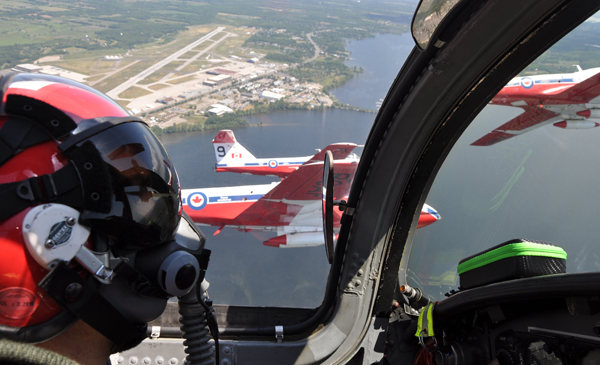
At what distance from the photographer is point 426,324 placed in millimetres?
1396

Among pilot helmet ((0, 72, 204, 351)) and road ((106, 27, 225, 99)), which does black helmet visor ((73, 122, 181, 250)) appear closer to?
pilot helmet ((0, 72, 204, 351))

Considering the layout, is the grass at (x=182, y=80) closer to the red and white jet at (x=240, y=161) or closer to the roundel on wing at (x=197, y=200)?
the red and white jet at (x=240, y=161)

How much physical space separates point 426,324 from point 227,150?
45.6 ft

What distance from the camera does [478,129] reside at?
151cm

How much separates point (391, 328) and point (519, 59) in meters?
1.25

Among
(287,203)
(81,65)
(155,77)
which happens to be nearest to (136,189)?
(287,203)

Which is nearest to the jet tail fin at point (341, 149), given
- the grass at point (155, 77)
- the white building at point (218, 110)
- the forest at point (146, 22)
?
the forest at point (146, 22)

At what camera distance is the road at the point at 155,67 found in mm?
12742

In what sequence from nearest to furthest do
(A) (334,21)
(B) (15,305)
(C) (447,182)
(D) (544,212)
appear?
(B) (15,305)
(D) (544,212)
(C) (447,182)
(A) (334,21)

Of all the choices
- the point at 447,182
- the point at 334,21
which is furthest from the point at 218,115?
the point at 334,21

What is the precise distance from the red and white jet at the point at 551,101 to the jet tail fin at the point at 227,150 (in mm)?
13662

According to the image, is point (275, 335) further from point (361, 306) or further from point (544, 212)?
point (544, 212)

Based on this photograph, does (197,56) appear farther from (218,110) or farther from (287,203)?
(287,203)

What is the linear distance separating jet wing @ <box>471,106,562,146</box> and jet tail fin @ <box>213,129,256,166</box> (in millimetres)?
13610
